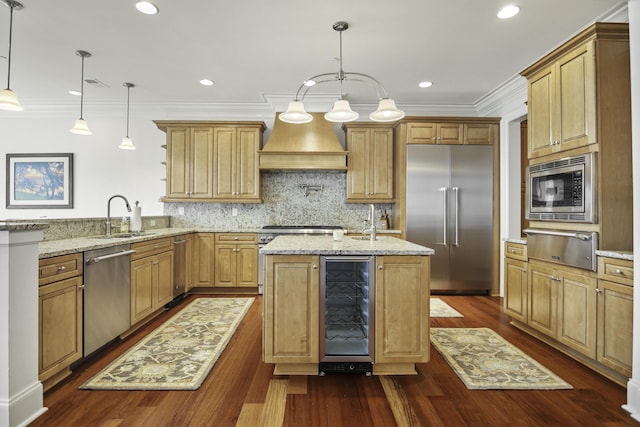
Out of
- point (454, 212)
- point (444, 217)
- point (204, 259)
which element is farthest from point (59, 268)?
point (454, 212)

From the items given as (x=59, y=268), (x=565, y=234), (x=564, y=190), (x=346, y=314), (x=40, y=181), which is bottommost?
(x=346, y=314)

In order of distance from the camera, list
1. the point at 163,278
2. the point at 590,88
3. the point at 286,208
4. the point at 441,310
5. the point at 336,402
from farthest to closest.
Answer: the point at 286,208
the point at 441,310
the point at 163,278
the point at 590,88
the point at 336,402

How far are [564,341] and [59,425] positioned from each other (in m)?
3.48

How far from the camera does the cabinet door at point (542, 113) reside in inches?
109

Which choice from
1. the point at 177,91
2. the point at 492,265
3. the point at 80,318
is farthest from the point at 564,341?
the point at 177,91

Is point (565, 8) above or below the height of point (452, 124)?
above

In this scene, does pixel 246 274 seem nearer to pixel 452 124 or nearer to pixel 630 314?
pixel 452 124

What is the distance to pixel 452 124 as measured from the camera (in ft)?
15.0

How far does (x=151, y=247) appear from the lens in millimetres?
3416

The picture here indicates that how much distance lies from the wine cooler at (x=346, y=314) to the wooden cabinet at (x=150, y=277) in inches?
75.3

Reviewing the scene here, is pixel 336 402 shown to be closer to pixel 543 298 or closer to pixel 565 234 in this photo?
pixel 543 298

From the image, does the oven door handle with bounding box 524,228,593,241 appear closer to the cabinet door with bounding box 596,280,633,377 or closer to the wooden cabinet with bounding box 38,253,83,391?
the cabinet door with bounding box 596,280,633,377

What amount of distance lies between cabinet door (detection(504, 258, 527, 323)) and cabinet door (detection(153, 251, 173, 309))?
3.75 metres

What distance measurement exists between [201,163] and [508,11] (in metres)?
4.06
